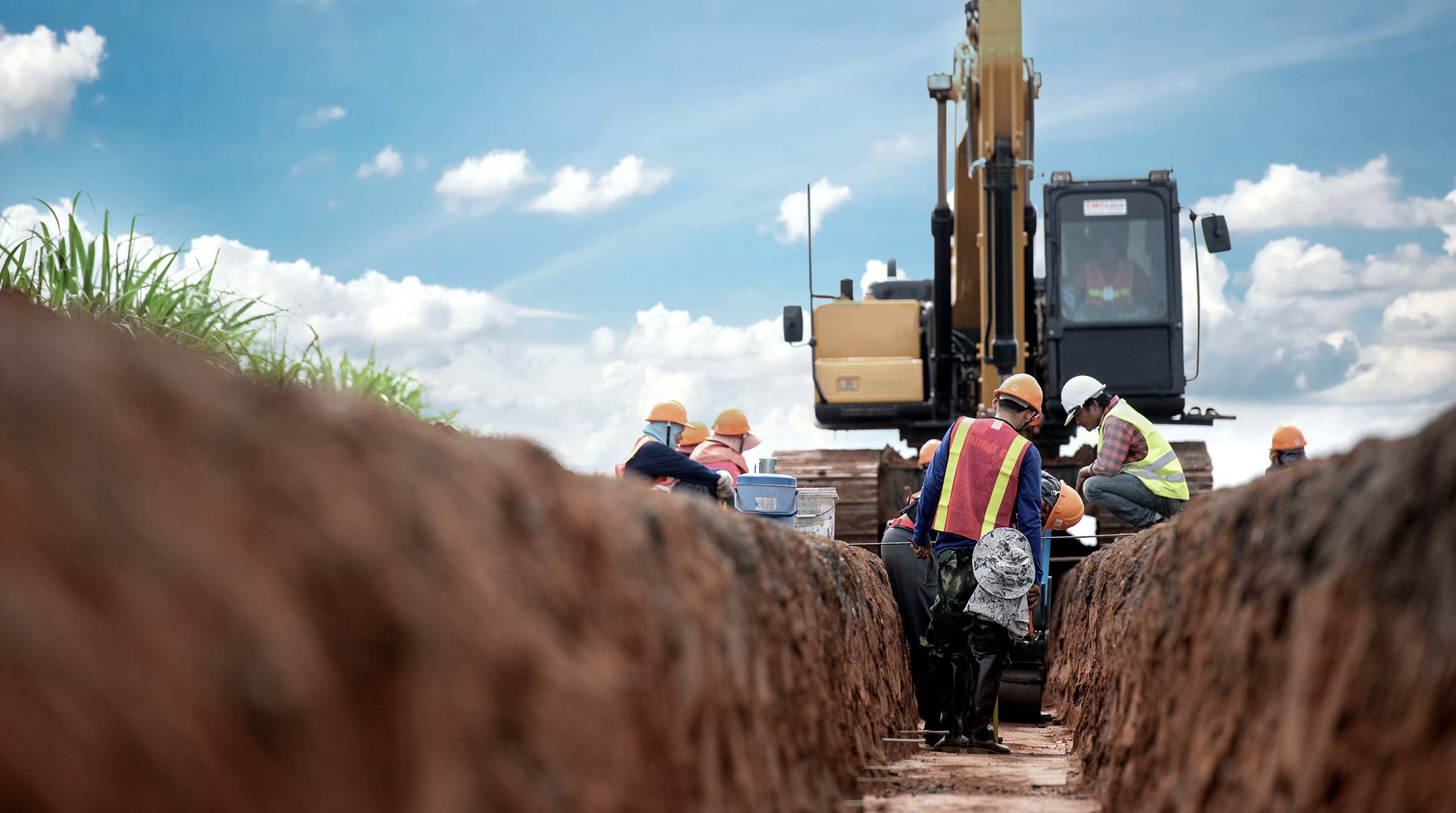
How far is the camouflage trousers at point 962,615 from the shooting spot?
756 centimetres

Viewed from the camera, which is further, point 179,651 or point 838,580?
point 838,580

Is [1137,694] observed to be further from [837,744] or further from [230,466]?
[230,466]

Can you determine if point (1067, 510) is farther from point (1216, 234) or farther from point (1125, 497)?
point (1216, 234)

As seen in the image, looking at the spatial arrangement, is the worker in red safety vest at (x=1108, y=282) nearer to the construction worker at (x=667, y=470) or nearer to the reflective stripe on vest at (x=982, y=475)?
the construction worker at (x=667, y=470)

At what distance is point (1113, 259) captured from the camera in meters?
14.2

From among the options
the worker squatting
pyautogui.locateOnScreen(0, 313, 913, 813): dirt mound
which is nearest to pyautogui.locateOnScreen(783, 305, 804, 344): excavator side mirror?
the worker squatting

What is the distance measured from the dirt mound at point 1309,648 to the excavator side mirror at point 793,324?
10.7 m

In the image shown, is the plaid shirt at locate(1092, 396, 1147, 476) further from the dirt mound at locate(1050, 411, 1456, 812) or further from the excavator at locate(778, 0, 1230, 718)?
the dirt mound at locate(1050, 411, 1456, 812)

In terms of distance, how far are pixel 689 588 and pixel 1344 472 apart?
5.52ft

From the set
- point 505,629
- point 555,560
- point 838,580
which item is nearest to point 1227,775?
point 555,560

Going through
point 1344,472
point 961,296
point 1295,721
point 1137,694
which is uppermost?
point 961,296

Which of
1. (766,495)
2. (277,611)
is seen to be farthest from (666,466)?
(277,611)

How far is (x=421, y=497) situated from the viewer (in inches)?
76.5

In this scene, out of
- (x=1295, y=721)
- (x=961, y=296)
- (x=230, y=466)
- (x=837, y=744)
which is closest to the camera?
(x=230, y=466)
